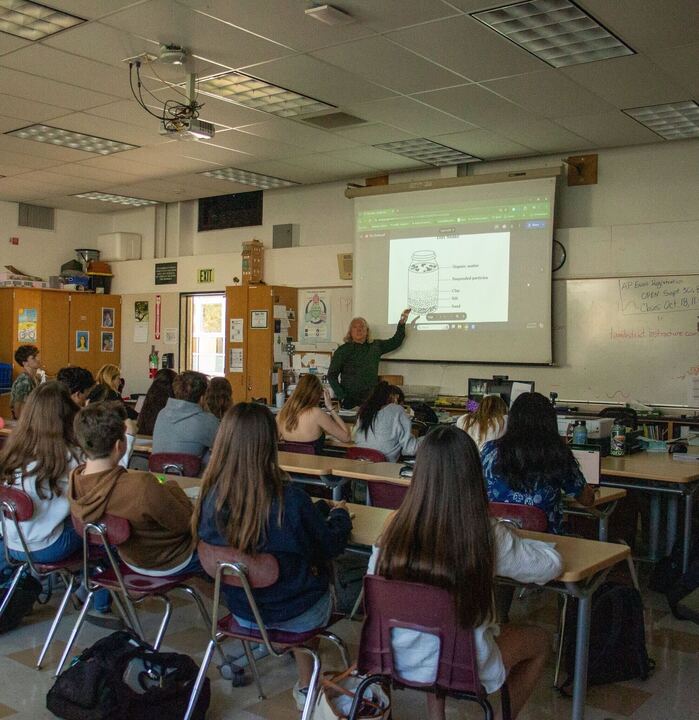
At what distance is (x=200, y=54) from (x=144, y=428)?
264cm

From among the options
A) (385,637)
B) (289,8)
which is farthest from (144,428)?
(385,637)

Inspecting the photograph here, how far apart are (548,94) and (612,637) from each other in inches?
153

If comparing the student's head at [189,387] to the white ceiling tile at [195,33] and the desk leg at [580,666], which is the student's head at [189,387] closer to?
the white ceiling tile at [195,33]

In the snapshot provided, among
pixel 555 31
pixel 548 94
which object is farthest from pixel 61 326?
pixel 555 31

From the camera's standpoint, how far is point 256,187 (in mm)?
9328

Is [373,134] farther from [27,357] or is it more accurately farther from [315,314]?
[27,357]

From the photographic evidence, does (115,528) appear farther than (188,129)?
No

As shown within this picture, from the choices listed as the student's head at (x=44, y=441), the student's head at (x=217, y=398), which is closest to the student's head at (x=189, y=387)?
the student's head at (x=217, y=398)

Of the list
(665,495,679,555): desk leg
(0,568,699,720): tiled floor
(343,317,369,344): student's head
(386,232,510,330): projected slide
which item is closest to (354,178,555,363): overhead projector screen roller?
(386,232,510,330): projected slide

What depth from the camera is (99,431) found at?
3252 mm

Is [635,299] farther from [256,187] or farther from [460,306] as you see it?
[256,187]

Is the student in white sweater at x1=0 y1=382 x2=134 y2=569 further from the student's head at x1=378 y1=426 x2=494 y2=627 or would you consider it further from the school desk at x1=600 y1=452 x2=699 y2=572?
the school desk at x1=600 y1=452 x2=699 y2=572

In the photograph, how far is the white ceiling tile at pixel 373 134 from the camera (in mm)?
6773

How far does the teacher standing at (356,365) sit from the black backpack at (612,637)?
15.3ft
